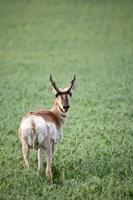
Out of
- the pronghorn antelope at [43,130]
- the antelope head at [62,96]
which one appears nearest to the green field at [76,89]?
the pronghorn antelope at [43,130]

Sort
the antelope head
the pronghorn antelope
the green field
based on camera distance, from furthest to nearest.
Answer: the antelope head
the green field
the pronghorn antelope

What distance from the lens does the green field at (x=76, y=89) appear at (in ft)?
32.1

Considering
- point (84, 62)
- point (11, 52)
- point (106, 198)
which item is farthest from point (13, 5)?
point (106, 198)

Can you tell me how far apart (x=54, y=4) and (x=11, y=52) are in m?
13.9

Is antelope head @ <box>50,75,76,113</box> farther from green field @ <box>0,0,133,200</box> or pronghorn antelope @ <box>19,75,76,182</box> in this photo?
green field @ <box>0,0,133,200</box>

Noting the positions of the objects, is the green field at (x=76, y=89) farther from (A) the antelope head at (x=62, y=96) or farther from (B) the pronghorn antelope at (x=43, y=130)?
(A) the antelope head at (x=62, y=96)

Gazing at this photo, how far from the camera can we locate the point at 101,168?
10875 mm

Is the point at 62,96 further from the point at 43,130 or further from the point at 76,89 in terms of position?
the point at 76,89

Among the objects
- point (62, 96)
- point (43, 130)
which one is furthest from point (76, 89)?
point (43, 130)

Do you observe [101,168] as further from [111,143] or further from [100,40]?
[100,40]

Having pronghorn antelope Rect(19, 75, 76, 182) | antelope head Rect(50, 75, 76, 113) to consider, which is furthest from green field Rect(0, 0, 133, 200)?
antelope head Rect(50, 75, 76, 113)

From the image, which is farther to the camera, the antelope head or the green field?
the antelope head

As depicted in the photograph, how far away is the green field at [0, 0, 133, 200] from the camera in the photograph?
385 inches

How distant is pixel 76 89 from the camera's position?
21938mm
